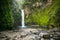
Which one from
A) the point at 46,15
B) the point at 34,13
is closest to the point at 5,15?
the point at 34,13

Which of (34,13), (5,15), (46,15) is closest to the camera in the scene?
(5,15)

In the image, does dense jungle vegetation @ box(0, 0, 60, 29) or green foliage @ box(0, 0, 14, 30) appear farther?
dense jungle vegetation @ box(0, 0, 60, 29)

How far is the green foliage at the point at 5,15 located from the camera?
6492 mm

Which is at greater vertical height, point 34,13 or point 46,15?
point 34,13

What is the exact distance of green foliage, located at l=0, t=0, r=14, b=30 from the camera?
649 cm

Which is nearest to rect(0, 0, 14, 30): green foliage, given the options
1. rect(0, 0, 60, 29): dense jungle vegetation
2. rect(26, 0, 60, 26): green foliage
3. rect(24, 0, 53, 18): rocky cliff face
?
rect(0, 0, 60, 29): dense jungle vegetation

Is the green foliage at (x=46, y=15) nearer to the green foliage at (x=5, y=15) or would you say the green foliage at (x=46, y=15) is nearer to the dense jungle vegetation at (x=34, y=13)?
the dense jungle vegetation at (x=34, y=13)

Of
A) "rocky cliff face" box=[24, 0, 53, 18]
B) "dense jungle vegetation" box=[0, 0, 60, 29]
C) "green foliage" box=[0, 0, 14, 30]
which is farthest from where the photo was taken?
"rocky cliff face" box=[24, 0, 53, 18]

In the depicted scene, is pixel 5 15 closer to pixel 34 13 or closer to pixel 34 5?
pixel 34 13

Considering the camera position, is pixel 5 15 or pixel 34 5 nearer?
pixel 5 15

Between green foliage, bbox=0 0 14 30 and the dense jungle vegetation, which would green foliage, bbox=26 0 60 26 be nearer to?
the dense jungle vegetation

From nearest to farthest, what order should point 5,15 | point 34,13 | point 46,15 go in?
point 5,15 < point 46,15 < point 34,13

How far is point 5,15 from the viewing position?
6664mm

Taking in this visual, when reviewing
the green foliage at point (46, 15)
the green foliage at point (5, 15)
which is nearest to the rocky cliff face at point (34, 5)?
the green foliage at point (46, 15)
